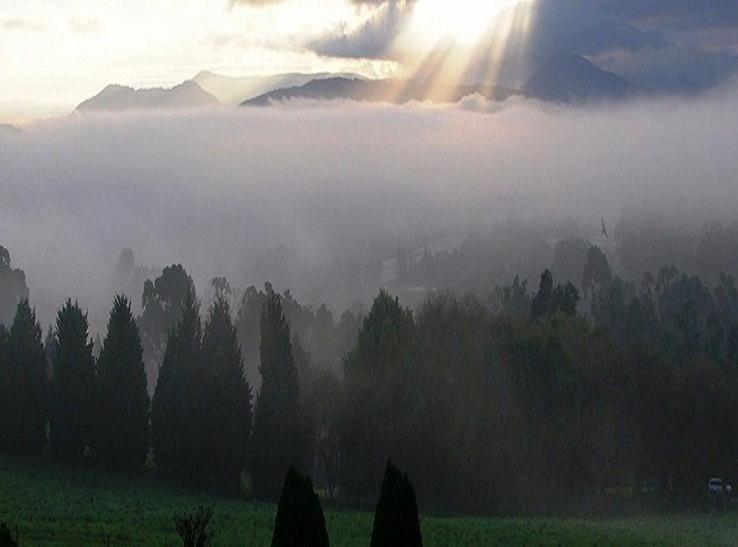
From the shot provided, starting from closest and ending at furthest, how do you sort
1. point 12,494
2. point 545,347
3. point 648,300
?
point 12,494 < point 545,347 < point 648,300

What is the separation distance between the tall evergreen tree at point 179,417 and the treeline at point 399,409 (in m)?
0.08

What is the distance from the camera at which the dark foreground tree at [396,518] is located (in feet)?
125

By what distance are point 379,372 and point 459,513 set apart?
11582 millimetres

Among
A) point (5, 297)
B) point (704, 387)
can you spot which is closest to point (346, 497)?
point (704, 387)

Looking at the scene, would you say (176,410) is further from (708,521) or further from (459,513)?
(708,521)

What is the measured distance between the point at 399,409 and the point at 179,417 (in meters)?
12.6

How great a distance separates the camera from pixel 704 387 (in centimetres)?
8631

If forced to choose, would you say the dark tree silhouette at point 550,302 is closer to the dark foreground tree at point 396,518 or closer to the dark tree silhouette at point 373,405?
the dark tree silhouette at point 373,405

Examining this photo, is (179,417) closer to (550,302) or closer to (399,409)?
(399,409)

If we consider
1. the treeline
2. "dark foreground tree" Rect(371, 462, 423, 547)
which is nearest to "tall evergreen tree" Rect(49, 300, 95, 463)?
the treeline

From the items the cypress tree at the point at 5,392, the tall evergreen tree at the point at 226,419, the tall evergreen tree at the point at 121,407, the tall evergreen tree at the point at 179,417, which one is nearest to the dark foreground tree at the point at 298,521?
the tall evergreen tree at the point at 226,419

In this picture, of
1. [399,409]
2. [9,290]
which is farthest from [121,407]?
[9,290]

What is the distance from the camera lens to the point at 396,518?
38.2 m

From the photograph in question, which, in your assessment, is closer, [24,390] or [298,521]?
[298,521]
